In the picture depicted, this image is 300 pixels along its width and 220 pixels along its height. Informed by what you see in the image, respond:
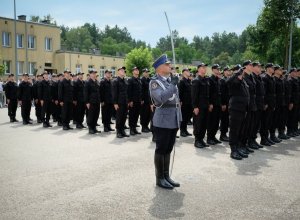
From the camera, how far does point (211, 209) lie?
4.79 m

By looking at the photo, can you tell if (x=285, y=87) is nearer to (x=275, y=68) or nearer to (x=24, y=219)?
(x=275, y=68)

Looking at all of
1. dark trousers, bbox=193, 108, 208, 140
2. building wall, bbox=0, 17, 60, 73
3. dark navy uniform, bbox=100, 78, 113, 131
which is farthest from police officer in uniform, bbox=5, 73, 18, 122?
building wall, bbox=0, 17, 60, 73

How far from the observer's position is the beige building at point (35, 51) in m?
43.4

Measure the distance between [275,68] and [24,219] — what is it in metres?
8.99

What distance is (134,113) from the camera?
41.0 ft

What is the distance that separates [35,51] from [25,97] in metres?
33.3

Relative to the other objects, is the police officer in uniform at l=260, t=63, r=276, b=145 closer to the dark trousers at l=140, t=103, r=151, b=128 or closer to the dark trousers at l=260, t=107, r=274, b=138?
the dark trousers at l=260, t=107, r=274, b=138

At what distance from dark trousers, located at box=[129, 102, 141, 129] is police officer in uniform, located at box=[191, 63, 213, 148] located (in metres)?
3.12

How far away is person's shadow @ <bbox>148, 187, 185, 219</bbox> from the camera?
4.61m

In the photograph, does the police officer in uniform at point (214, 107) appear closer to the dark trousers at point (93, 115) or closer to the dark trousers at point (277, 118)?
the dark trousers at point (277, 118)

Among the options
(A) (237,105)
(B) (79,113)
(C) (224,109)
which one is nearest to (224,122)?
(C) (224,109)

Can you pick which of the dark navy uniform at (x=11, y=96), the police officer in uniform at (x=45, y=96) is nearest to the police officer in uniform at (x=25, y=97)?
the dark navy uniform at (x=11, y=96)

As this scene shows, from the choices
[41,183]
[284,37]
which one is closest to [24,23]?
[284,37]

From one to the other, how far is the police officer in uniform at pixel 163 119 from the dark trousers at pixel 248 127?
3.16 m
